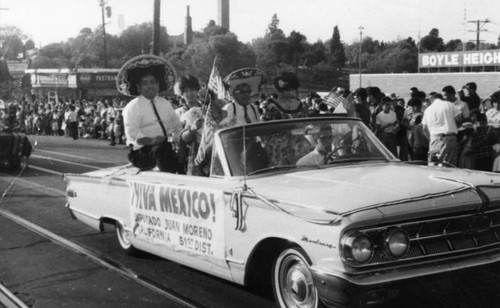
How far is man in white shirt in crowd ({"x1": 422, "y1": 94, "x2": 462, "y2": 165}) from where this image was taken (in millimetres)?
10547

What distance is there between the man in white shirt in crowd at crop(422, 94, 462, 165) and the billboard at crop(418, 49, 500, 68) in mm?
43132

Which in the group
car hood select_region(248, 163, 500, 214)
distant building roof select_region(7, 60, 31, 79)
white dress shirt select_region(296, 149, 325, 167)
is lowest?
car hood select_region(248, 163, 500, 214)

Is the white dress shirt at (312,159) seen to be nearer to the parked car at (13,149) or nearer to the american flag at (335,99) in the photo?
the american flag at (335,99)

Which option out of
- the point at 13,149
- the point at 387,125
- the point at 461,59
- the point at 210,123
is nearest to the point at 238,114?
the point at 210,123

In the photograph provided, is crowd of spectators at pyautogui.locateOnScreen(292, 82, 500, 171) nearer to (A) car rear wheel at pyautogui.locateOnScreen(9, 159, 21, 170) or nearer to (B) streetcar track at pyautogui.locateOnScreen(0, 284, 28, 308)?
(B) streetcar track at pyautogui.locateOnScreen(0, 284, 28, 308)

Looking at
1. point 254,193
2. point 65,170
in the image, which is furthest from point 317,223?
point 65,170

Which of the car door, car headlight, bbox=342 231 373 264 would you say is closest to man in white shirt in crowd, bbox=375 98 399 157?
the car door

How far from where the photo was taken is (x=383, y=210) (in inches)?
161

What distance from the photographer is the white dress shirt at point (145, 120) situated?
7.07m

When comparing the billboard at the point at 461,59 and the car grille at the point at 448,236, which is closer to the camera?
the car grille at the point at 448,236

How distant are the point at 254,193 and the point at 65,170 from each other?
36.7ft

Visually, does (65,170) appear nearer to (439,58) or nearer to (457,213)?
(457,213)

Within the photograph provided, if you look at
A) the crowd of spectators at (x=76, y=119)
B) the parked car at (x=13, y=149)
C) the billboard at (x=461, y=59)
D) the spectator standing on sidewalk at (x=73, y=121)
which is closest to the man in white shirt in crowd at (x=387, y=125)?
the parked car at (x=13, y=149)

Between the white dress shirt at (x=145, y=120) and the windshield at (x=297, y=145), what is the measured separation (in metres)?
1.74
